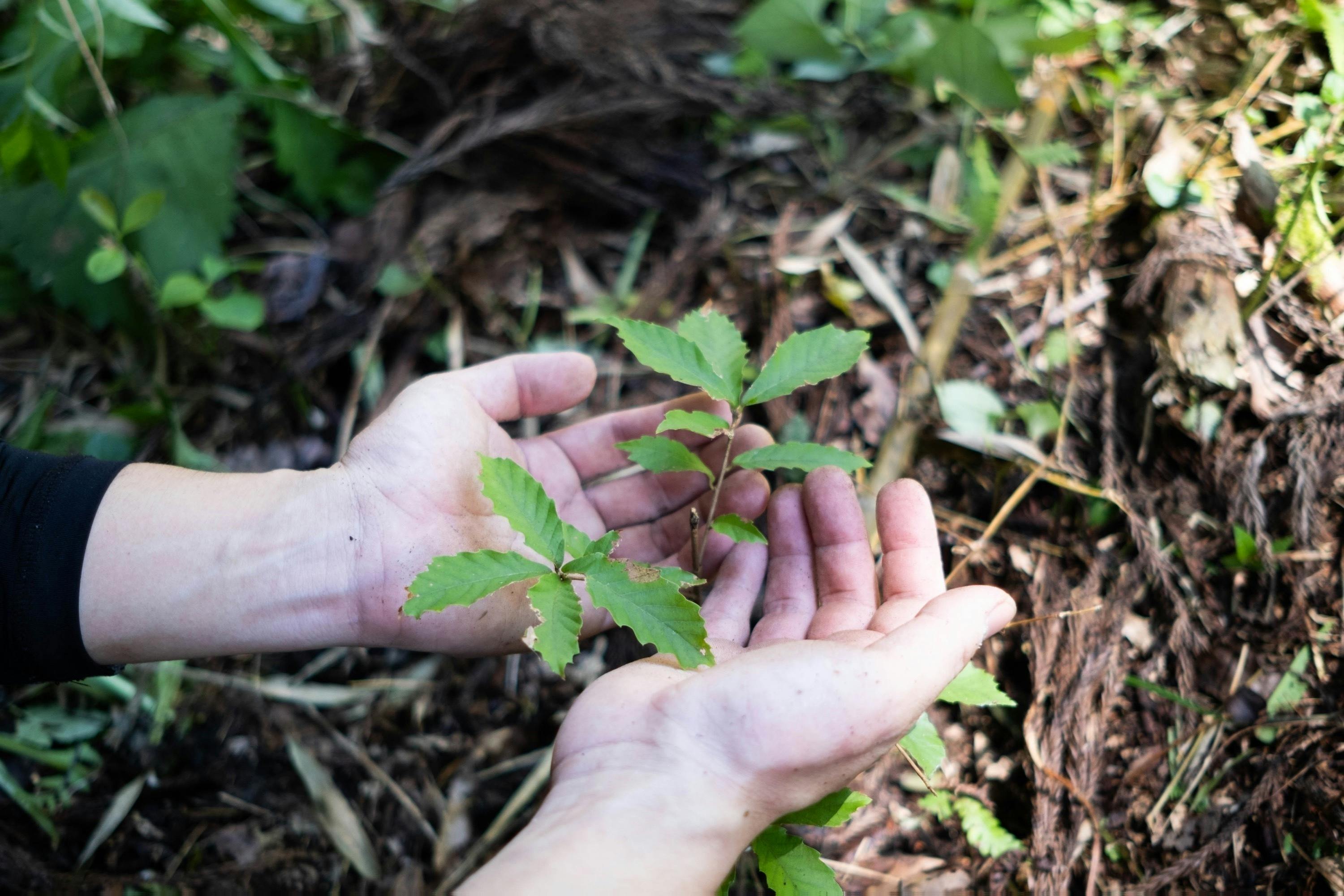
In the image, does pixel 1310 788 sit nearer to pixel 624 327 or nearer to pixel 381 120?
pixel 624 327

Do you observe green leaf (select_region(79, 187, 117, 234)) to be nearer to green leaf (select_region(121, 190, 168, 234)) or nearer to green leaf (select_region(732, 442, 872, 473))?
green leaf (select_region(121, 190, 168, 234))

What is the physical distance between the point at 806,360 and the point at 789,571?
0.47m

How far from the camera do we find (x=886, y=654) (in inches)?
49.9

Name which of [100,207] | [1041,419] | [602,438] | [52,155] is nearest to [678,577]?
[602,438]

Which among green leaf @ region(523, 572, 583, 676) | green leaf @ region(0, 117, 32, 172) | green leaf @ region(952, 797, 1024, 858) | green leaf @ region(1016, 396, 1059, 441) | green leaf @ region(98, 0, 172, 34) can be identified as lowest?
green leaf @ region(952, 797, 1024, 858)

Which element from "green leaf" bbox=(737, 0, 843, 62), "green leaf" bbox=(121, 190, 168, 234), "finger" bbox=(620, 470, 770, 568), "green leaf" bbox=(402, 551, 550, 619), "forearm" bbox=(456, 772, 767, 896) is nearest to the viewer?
"forearm" bbox=(456, 772, 767, 896)

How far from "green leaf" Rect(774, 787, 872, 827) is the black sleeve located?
1491mm

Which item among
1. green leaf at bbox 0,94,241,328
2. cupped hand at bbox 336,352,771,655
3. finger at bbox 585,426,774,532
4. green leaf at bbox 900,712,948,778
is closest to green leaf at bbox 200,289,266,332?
green leaf at bbox 0,94,241,328

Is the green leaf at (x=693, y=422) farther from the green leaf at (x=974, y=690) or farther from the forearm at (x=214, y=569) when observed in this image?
the forearm at (x=214, y=569)

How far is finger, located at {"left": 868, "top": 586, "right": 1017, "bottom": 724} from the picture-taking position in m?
1.25

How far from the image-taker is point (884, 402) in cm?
225

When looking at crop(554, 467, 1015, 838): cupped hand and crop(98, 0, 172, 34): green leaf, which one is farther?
crop(98, 0, 172, 34): green leaf

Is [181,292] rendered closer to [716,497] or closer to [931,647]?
[716,497]

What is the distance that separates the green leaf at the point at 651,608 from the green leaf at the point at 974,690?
1.77ft
